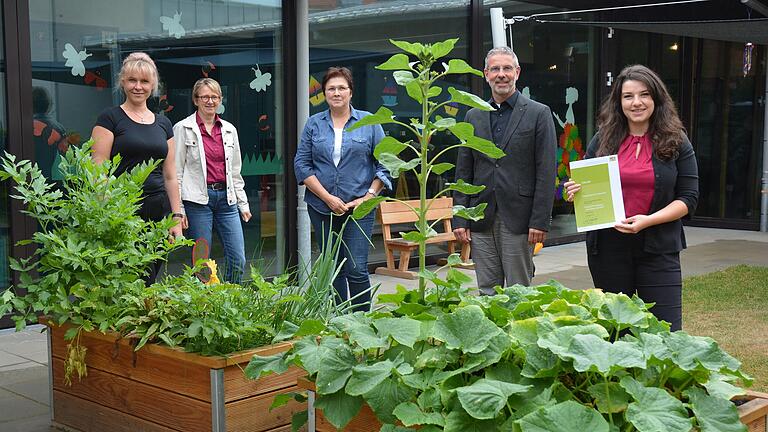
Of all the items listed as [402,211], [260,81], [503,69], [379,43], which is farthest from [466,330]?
[379,43]

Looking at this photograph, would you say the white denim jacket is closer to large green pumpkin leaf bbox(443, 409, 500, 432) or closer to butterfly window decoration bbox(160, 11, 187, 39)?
butterfly window decoration bbox(160, 11, 187, 39)

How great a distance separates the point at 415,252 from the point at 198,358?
21.8 feet

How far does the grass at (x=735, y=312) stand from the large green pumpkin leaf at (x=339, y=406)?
3.20 metres

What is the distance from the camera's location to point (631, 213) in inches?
168

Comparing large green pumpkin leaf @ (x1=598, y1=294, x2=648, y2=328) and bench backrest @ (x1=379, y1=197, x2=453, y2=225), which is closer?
large green pumpkin leaf @ (x1=598, y1=294, x2=648, y2=328)

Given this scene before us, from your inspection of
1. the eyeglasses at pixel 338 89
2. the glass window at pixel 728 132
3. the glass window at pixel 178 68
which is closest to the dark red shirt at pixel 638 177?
the eyeglasses at pixel 338 89

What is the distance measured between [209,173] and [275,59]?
2.91 m

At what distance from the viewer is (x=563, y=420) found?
2.25 m

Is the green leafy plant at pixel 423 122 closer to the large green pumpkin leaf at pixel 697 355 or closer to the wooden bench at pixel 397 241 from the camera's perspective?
the large green pumpkin leaf at pixel 697 355

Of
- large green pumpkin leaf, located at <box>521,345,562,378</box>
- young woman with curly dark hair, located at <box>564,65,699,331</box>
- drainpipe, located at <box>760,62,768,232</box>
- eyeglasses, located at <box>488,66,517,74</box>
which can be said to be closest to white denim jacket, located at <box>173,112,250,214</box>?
eyeglasses, located at <box>488,66,517,74</box>

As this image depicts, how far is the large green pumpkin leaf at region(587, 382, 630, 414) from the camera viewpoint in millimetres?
2398

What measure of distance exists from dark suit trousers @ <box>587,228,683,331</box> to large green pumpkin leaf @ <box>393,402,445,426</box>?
6.60ft

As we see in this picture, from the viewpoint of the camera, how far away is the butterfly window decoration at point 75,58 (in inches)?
291

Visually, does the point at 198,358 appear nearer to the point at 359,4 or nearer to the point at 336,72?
the point at 336,72
